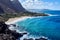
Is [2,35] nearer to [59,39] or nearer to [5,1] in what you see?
[59,39]

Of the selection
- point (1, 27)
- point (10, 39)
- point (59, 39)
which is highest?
point (1, 27)

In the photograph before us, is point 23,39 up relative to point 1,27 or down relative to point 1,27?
down

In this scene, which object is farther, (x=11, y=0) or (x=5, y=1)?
(x=11, y=0)

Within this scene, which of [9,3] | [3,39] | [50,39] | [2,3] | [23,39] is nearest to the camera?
[3,39]

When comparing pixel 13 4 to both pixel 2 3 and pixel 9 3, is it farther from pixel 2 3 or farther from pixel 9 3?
pixel 2 3

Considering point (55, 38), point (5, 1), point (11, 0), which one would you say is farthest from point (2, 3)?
point (55, 38)

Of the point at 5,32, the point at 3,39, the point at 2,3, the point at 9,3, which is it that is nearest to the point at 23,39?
the point at 5,32

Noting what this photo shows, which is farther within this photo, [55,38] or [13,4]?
[13,4]

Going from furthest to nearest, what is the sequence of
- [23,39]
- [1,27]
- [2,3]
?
[2,3] < [23,39] < [1,27]

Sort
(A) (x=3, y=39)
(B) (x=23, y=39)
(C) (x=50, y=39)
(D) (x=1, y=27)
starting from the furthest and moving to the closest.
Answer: (C) (x=50, y=39), (B) (x=23, y=39), (D) (x=1, y=27), (A) (x=3, y=39)
